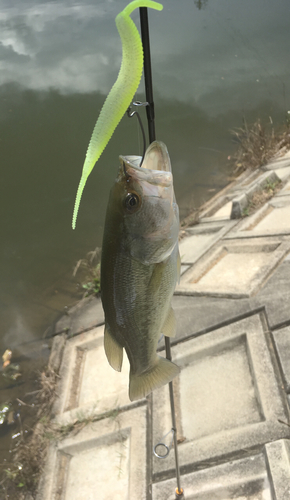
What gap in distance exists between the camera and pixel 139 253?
1348 millimetres

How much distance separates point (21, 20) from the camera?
12.2 m

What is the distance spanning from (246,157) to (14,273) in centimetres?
487

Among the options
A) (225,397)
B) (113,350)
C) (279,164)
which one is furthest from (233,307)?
(279,164)

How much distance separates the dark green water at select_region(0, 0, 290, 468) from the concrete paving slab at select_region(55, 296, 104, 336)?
0.27 metres

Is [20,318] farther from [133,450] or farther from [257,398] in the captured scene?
[257,398]

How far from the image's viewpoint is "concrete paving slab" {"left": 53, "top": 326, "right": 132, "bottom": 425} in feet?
11.6

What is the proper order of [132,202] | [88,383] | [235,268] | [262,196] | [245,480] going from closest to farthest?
[132,202], [245,480], [88,383], [235,268], [262,196]

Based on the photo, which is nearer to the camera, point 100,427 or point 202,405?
point 202,405

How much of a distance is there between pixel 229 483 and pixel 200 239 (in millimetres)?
3439

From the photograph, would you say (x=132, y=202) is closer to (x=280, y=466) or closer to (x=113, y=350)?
(x=113, y=350)

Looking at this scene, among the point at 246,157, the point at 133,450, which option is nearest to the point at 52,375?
the point at 133,450

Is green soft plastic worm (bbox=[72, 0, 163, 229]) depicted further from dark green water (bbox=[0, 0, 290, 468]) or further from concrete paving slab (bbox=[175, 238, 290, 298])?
dark green water (bbox=[0, 0, 290, 468])

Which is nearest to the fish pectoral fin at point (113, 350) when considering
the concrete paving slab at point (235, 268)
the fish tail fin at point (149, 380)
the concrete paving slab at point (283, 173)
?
the fish tail fin at point (149, 380)

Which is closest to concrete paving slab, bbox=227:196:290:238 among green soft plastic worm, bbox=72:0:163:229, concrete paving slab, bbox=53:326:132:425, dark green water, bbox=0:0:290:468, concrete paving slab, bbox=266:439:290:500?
dark green water, bbox=0:0:290:468
